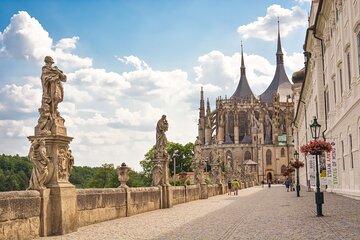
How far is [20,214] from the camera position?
1083 cm

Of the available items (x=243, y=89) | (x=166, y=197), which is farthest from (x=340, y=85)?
(x=243, y=89)

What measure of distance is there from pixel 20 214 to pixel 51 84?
3441 millimetres

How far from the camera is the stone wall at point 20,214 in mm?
10219

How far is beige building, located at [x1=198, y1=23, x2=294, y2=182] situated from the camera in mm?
133625

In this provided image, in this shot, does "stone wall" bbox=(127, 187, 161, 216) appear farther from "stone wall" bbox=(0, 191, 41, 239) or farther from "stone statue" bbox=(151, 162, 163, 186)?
"stone wall" bbox=(0, 191, 41, 239)

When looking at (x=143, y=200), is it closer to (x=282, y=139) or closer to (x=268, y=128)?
(x=282, y=139)

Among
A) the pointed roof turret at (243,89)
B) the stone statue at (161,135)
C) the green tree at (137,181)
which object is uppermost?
the pointed roof turret at (243,89)

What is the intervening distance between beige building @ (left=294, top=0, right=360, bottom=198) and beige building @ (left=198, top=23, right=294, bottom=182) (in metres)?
93.0

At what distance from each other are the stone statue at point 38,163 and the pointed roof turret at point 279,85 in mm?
141765

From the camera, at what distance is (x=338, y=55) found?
28.0 metres

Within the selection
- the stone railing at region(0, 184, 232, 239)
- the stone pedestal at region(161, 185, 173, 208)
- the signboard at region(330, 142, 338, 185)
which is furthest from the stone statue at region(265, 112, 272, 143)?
the stone pedestal at region(161, 185, 173, 208)

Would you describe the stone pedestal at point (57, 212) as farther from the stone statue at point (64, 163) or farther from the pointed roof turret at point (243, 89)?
the pointed roof turret at point (243, 89)

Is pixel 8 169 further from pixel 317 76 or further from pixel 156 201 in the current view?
pixel 156 201

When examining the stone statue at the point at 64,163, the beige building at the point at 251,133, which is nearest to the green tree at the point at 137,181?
the beige building at the point at 251,133
